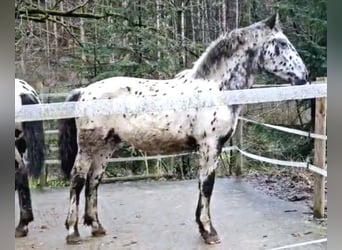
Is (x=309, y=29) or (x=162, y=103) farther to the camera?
(x=309, y=29)

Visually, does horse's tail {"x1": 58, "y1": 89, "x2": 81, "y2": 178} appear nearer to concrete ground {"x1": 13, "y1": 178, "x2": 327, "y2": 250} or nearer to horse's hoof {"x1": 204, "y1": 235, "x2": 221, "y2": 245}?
concrete ground {"x1": 13, "y1": 178, "x2": 327, "y2": 250}

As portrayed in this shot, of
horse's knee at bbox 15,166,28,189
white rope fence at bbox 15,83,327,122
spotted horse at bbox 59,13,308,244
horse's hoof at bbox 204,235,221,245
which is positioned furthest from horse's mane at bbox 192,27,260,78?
horse's knee at bbox 15,166,28,189

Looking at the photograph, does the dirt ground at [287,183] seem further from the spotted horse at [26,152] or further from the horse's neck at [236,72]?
the spotted horse at [26,152]

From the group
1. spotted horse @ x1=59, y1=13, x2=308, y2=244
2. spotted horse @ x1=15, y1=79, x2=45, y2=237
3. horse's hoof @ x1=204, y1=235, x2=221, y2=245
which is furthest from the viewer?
horse's hoof @ x1=204, y1=235, x2=221, y2=245

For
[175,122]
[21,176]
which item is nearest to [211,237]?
[175,122]

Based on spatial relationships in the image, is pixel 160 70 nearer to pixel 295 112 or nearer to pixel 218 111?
pixel 218 111

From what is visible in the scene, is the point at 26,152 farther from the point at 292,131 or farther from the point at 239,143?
the point at 292,131

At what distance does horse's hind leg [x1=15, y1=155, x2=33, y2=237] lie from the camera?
204cm

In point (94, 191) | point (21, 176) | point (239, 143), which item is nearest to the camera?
point (21, 176)

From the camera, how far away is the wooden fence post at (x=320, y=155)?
233 cm

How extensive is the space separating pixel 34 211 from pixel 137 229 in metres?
0.44

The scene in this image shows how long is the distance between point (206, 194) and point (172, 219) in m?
0.18

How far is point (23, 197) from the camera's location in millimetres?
2047

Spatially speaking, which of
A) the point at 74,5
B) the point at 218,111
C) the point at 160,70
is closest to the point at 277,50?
the point at 218,111
